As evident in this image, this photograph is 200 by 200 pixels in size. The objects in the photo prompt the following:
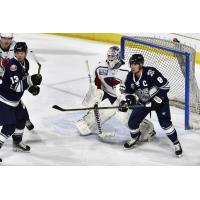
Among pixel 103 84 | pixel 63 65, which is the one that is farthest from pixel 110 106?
pixel 63 65

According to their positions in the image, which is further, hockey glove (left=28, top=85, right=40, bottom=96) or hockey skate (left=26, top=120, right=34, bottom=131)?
hockey skate (left=26, top=120, right=34, bottom=131)

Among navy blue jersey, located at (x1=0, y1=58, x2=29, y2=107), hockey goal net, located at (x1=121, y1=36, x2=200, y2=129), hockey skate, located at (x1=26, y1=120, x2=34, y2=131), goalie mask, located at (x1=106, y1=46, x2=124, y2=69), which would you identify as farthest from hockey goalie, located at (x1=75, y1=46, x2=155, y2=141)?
navy blue jersey, located at (x1=0, y1=58, x2=29, y2=107)

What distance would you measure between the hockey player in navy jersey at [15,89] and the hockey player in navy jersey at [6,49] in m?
0.09

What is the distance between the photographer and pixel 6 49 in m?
5.39

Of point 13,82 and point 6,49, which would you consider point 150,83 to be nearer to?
point 13,82

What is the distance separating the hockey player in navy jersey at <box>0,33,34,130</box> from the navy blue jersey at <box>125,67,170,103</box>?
0.72m

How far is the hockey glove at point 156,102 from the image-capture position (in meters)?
5.19

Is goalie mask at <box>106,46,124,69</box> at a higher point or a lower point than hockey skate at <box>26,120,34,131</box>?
higher

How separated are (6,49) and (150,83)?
967mm

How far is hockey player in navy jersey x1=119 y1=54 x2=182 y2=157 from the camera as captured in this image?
5191 mm

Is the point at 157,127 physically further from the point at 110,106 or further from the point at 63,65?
the point at 63,65

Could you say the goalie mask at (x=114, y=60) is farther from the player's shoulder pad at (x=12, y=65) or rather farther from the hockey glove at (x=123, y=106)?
the player's shoulder pad at (x=12, y=65)

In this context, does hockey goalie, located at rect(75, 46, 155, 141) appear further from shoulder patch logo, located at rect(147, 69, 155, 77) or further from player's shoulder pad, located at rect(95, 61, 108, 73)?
shoulder patch logo, located at rect(147, 69, 155, 77)
